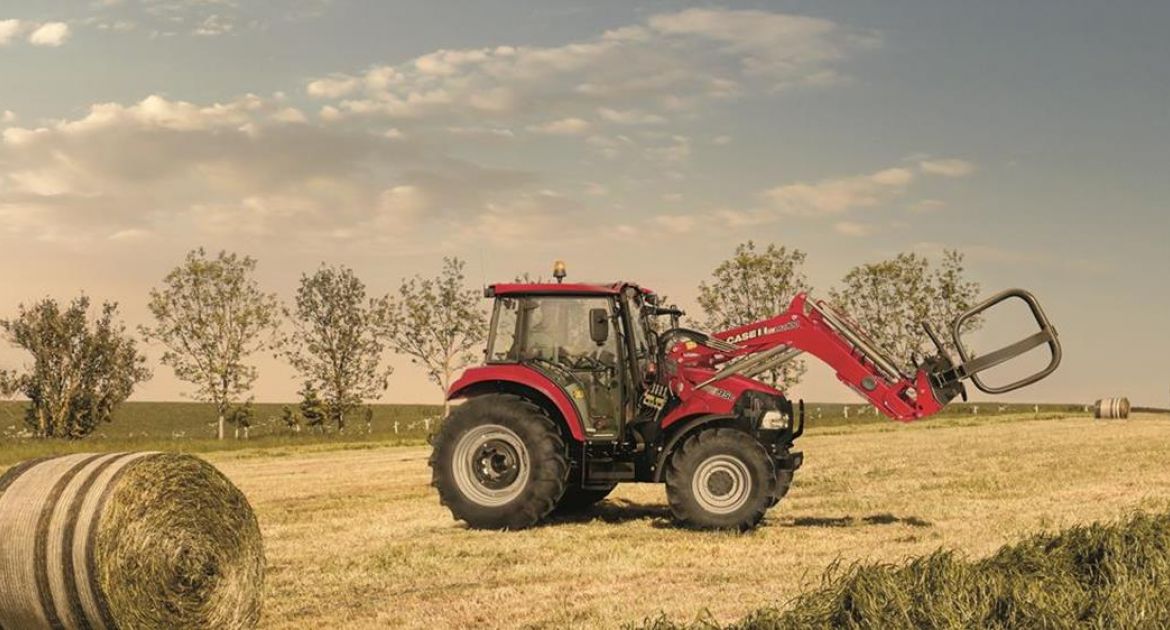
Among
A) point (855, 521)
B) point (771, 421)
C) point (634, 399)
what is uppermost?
point (634, 399)

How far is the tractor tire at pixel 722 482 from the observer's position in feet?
40.0

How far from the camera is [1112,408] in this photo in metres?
47.7

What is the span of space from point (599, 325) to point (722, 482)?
213cm

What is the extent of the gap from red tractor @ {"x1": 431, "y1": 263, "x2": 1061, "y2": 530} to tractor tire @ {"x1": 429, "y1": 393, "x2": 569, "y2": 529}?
1 cm

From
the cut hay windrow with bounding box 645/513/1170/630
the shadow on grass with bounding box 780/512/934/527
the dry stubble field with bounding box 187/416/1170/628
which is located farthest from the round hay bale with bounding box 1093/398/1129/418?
the cut hay windrow with bounding box 645/513/1170/630

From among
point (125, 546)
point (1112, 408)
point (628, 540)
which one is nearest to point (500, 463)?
point (628, 540)

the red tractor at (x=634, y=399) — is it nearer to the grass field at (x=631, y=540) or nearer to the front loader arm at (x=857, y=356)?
the front loader arm at (x=857, y=356)

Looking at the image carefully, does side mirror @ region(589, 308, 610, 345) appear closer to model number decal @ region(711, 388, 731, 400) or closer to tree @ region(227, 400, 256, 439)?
model number decal @ region(711, 388, 731, 400)

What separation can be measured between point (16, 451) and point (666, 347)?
91.9 ft

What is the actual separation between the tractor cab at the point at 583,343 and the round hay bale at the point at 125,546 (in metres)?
4.83

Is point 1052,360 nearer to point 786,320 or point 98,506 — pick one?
point 786,320

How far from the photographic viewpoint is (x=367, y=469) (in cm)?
2395

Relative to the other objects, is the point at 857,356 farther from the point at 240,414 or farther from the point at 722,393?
the point at 240,414

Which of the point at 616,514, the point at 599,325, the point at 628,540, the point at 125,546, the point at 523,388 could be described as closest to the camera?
the point at 125,546
